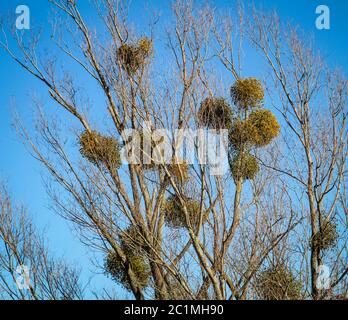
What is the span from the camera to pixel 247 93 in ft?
25.7

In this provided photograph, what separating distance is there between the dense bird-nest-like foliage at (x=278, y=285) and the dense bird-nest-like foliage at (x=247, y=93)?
2.91 meters

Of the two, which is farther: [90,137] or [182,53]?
[90,137]

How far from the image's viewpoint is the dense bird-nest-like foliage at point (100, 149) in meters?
7.24

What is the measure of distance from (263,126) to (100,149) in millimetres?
2528

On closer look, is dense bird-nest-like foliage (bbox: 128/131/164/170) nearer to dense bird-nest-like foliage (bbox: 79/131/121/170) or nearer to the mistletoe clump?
dense bird-nest-like foliage (bbox: 79/131/121/170)

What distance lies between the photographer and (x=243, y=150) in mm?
7422

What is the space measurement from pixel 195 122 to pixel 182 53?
1.06 meters

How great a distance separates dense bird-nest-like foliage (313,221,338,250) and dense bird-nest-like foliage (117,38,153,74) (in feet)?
11.3

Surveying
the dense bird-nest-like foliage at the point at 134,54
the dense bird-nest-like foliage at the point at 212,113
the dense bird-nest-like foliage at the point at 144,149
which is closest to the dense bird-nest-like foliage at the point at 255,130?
the dense bird-nest-like foliage at the point at 212,113

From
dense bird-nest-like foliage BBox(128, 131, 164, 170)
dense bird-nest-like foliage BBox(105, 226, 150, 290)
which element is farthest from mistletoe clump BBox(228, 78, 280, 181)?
dense bird-nest-like foliage BBox(105, 226, 150, 290)

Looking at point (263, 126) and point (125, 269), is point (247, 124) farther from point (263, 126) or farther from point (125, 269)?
point (125, 269)

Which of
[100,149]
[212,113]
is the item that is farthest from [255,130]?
[100,149]
